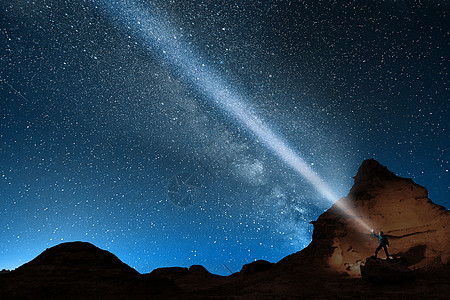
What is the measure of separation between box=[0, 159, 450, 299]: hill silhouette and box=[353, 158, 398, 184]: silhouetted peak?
0.30 feet

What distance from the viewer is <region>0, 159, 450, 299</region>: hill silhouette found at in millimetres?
12234

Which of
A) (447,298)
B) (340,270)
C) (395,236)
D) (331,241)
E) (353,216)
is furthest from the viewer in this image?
(353,216)

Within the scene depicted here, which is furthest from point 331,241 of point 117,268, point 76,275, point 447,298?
point 76,275

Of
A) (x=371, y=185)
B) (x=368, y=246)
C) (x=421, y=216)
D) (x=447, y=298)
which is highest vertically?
(x=371, y=185)

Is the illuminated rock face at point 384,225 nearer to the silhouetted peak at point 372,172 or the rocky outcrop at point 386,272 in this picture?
the silhouetted peak at point 372,172

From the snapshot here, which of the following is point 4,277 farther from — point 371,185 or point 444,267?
point 371,185

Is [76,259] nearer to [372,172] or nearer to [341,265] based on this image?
[341,265]

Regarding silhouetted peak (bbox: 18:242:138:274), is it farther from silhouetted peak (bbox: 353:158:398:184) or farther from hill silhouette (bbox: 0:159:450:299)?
silhouetted peak (bbox: 353:158:398:184)

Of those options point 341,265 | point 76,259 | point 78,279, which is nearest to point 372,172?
point 341,265

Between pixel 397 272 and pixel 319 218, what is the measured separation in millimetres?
10651

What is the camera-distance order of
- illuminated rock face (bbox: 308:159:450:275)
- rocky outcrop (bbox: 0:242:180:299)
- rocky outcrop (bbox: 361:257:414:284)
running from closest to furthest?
1. rocky outcrop (bbox: 0:242:180:299)
2. rocky outcrop (bbox: 361:257:414:284)
3. illuminated rock face (bbox: 308:159:450:275)

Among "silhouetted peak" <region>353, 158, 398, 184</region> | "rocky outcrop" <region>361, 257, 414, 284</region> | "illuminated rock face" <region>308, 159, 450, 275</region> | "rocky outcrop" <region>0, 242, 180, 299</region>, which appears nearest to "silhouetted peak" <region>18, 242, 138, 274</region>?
"rocky outcrop" <region>0, 242, 180, 299</region>

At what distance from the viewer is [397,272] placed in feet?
41.6

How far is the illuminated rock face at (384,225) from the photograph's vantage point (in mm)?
17078
